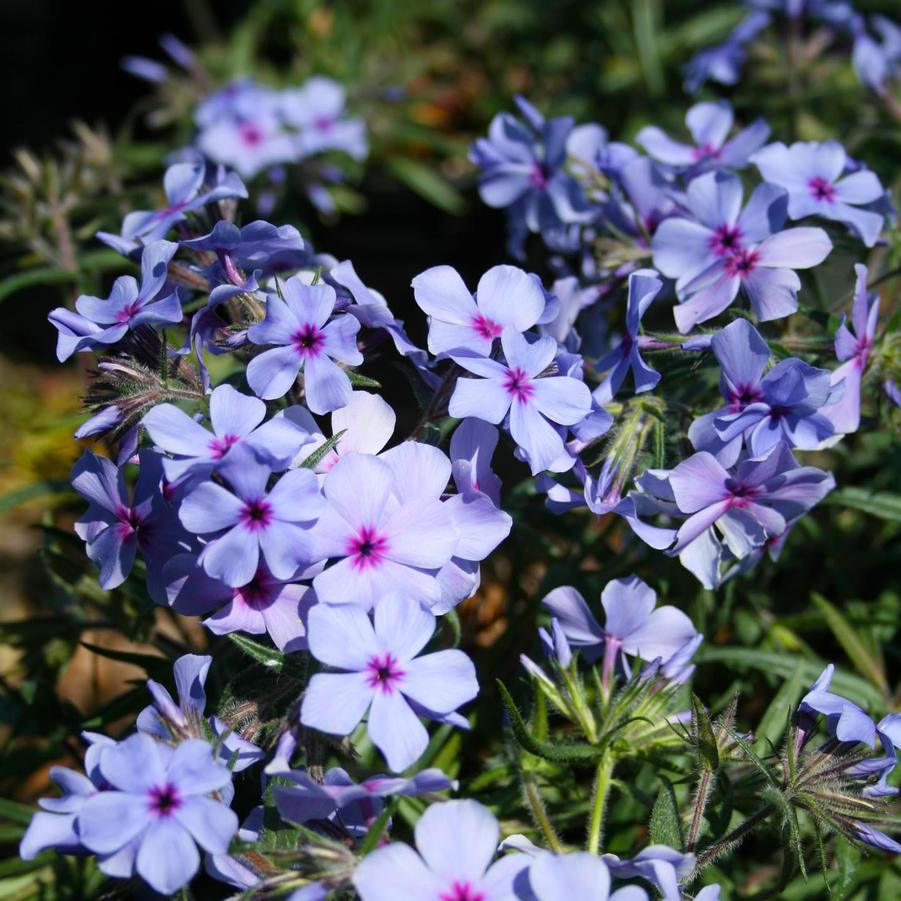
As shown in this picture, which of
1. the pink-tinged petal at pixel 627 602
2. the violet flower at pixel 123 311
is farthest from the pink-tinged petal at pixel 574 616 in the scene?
the violet flower at pixel 123 311

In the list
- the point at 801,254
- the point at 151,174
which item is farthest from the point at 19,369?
the point at 801,254

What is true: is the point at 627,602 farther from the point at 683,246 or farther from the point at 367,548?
the point at 683,246

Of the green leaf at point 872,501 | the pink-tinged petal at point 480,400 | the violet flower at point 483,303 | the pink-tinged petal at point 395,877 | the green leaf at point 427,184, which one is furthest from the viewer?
the green leaf at point 427,184

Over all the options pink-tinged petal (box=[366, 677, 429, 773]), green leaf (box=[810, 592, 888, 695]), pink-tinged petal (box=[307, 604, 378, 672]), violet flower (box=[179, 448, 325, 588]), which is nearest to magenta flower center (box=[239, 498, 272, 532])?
violet flower (box=[179, 448, 325, 588])

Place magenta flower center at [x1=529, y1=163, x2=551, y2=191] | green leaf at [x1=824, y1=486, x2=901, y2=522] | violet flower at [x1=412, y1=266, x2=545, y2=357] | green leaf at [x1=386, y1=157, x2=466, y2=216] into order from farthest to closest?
1. green leaf at [x1=386, y1=157, x2=466, y2=216]
2. magenta flower center at [x1=529, y1=163, x2=551, y2=191]
3. green leaf at [x1=824, y1=486, x2=901, y2=522]
4. violet flower at [x1=412, y1=266, x2=545, y2=357]

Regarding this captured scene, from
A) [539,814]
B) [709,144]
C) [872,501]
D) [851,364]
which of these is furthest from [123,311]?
[872,501]

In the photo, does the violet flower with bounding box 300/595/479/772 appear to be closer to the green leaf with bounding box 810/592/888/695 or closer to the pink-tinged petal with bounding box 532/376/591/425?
the pink-tinged petal with bounding box 532/376/591/425

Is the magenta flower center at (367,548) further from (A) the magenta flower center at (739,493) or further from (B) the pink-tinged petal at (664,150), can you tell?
(B) the pink-tinged petal at (664,150)
